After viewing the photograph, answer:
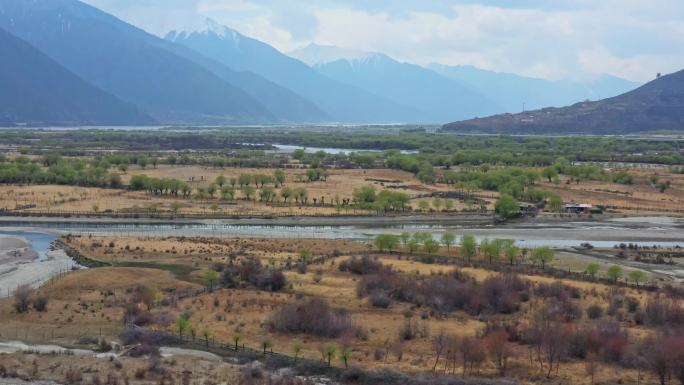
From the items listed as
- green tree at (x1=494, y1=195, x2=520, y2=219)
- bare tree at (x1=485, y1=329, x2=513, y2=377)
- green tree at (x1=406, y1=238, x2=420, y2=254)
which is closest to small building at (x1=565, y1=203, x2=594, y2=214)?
A: green tree at (x1=494, y1=195, x2=520, y2=219)

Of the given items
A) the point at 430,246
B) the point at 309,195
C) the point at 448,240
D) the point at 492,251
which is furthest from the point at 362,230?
the point at 309,195

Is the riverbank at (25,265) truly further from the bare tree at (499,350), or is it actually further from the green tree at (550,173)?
the green tree at (550,173)

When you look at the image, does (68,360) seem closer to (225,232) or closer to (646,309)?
(646,309)

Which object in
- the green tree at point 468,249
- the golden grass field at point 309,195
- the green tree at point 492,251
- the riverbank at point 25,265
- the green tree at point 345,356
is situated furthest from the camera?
the golden grass field at point 309,195

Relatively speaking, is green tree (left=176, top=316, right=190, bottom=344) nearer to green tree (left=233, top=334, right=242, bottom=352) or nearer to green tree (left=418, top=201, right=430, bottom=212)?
green tree (left=233, top=334, right=242, bottom=352)

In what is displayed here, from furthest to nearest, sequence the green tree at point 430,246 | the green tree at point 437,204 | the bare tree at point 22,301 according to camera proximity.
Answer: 1. the green tree at point 437,204
2. the green tree at point 430,246
3. the bare tree at point 22,301

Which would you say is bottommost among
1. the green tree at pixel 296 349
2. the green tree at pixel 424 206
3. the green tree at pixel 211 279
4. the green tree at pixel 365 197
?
the green tree at pixel 296 349

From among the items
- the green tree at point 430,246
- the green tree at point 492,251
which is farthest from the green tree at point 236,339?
the green tree at point 492,251

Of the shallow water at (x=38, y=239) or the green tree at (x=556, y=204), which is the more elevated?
the green tree at (x=556, y=204)

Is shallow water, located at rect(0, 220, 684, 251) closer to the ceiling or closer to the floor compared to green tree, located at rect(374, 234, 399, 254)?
closer to the floor

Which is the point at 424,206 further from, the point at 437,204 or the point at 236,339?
the point at 236,339

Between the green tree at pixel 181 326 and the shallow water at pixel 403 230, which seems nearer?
the green tree at pixel 181 326

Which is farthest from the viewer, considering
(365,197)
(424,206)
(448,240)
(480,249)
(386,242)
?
(365,197)

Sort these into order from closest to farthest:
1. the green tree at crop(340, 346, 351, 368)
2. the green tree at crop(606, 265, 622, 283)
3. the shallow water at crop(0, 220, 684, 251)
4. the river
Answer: the green tree at crop(340, 346, 351, 368) < the green tree at crop(606, 265, 622, 283) < the shallow water at crop(0, 220, 684, 251) < the river
